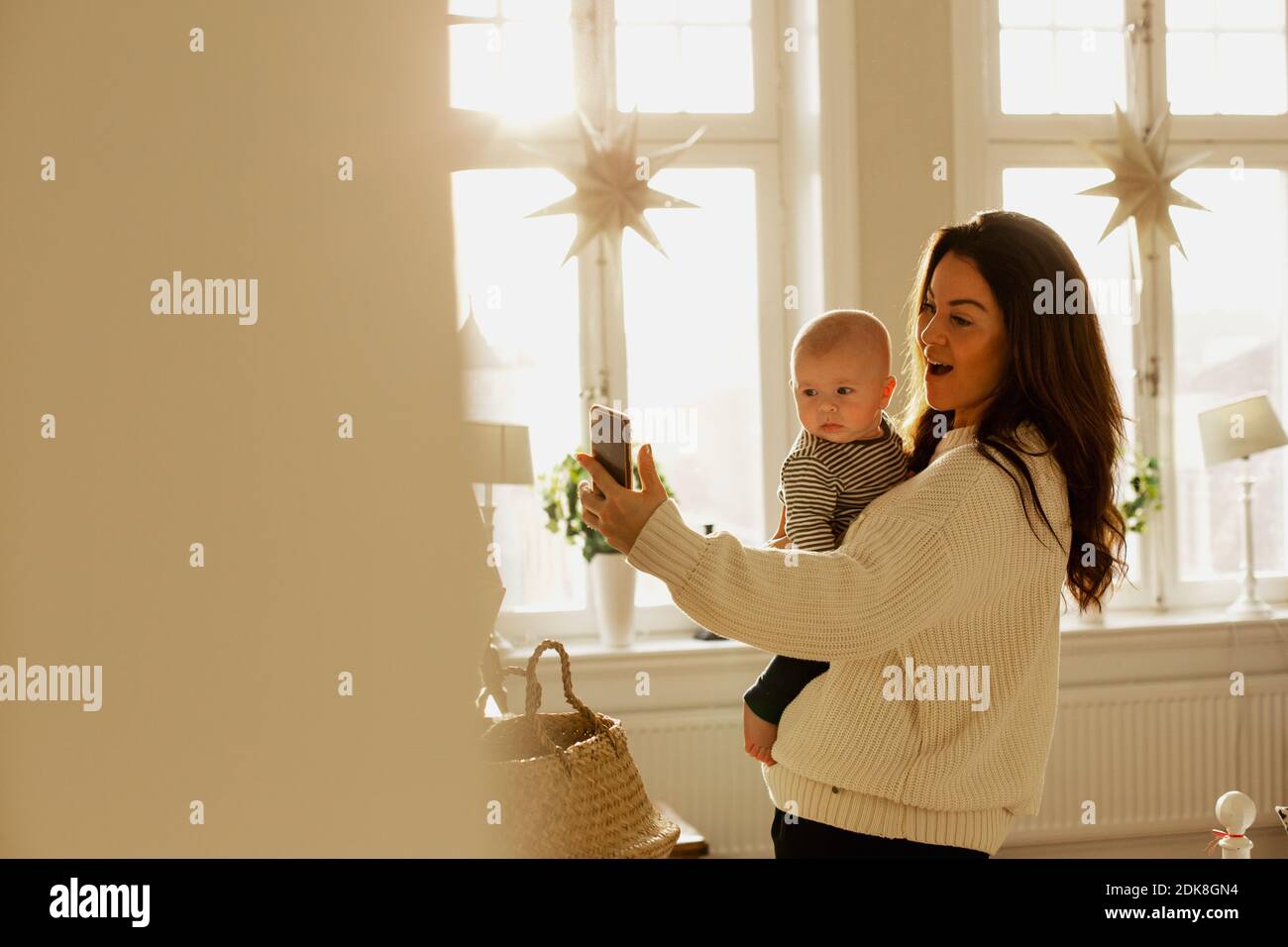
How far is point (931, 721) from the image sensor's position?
1201 millimetres

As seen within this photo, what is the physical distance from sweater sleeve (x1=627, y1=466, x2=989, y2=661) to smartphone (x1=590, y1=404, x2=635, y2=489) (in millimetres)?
58

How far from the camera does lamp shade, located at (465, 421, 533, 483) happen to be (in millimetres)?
2783

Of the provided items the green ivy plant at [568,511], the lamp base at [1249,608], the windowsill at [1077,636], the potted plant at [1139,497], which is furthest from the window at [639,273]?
the lamp base at [1249,608]

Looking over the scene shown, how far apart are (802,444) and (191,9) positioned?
3.78 ft

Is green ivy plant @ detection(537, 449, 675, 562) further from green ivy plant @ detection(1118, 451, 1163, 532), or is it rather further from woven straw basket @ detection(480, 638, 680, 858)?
woven straw basket @ detection(480, 638, 680, 858)

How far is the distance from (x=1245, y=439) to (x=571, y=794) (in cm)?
293

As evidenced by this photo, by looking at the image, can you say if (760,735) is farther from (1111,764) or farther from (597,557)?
(1111,764)

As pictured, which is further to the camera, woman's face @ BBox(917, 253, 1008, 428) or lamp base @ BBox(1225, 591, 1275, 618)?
lamp base @ BBox(1225, 591, 1275, 618)

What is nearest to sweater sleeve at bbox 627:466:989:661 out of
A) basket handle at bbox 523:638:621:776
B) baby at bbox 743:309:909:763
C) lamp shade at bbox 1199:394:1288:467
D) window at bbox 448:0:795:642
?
basket handle at bbox 523:638:621:776

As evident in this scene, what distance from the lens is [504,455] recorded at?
2814 millimetres

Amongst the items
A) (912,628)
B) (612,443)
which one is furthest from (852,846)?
(612,443)

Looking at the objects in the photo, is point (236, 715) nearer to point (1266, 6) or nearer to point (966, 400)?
point (966, 400)

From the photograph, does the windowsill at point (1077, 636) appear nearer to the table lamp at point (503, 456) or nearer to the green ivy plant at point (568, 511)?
the green ivy plant at point (568, 511)
